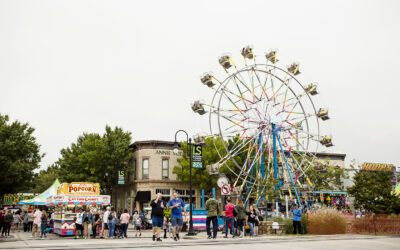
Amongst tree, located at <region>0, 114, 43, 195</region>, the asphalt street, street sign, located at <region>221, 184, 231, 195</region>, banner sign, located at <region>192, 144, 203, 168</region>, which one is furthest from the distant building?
the asphalt street

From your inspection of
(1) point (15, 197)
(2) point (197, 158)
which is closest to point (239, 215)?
(2) point (197, 158)

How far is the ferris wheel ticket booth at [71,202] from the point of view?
24875 mm

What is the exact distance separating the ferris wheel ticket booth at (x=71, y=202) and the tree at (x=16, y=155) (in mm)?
12036

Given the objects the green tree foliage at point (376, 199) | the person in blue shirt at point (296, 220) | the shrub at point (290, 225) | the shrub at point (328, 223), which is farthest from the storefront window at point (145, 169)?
the shrub at point (328, 223)

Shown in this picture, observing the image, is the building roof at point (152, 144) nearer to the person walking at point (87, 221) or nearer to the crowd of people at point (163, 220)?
the crowd of people at point (163, 220)

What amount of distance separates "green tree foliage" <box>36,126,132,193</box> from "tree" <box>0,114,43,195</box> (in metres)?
7.70

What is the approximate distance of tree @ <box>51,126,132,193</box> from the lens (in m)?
48.9

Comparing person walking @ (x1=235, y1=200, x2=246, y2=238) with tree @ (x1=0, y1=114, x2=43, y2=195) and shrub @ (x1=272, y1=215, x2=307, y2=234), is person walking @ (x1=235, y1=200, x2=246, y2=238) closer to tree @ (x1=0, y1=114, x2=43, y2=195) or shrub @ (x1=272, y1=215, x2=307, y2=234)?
shrub @ (x1=272, y1=215, x2=307, y2=234)

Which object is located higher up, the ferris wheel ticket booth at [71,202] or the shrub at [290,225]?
the ferris wheel ticket booth at [71,202]

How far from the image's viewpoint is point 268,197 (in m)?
29.4

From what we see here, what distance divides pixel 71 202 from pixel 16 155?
1612 cm

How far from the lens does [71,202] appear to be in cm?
2561

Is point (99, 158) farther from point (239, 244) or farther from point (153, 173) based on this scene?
point (239, 244)

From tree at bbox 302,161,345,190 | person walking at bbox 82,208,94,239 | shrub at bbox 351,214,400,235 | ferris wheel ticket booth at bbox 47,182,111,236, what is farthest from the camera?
tree at bbox 302,161,345,190
